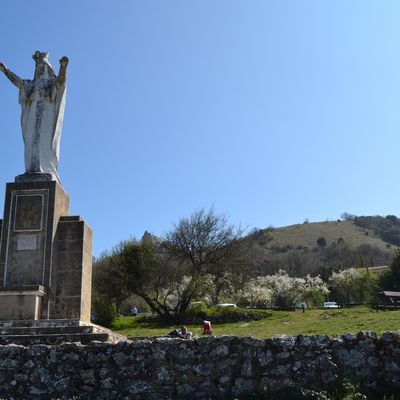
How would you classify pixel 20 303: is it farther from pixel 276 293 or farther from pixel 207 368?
pixel 276 293

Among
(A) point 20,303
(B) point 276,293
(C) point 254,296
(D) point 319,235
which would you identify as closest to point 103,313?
(C) point 254,296

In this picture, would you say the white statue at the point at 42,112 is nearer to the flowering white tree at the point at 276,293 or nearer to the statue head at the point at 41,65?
the statue head at the point at 41,65

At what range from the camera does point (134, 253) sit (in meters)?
36.3

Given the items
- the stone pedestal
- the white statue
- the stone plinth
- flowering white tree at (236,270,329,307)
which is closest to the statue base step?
the stone plinth

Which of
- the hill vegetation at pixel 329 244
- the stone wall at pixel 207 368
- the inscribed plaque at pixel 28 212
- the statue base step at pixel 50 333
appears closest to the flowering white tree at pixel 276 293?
the inscribed plaque at pixel 28 212

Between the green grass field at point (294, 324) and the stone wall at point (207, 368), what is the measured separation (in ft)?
44.2

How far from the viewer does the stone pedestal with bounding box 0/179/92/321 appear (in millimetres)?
12414

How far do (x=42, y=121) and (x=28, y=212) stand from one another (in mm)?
2712

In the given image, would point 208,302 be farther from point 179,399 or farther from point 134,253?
point 179,399

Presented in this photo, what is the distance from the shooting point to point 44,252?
12695 mm

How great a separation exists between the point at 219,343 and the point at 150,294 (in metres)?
31.3

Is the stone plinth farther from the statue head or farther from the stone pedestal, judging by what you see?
the statue head

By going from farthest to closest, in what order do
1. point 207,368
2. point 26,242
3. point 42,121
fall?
point 42,121 < point 26,242 < point 207,368

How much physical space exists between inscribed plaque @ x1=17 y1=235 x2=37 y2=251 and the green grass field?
34.3 feet
